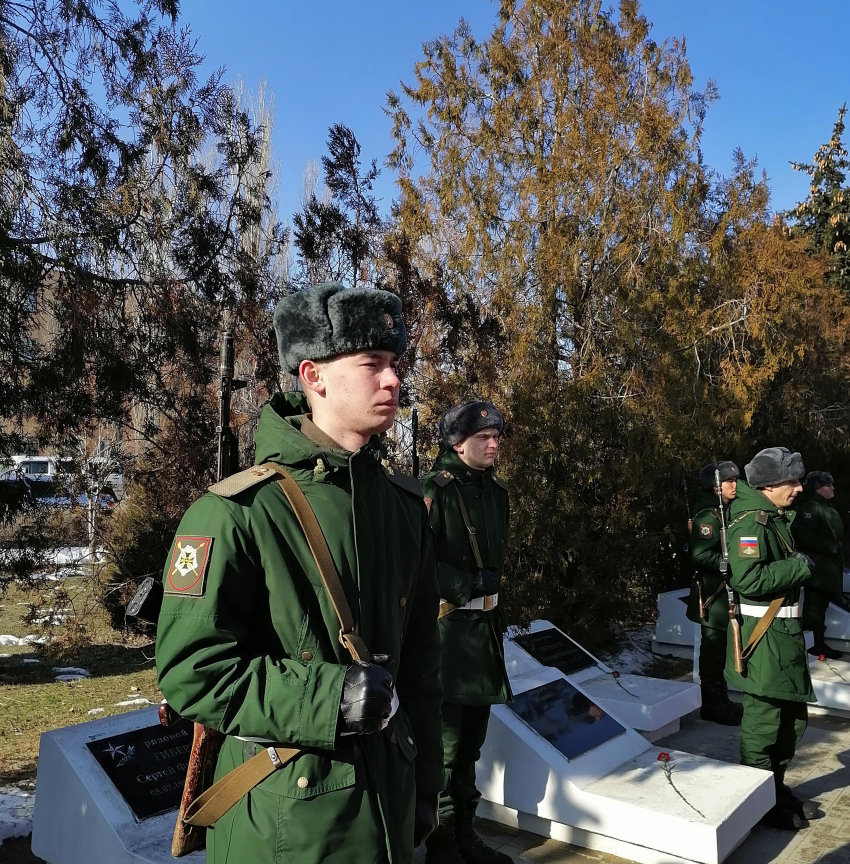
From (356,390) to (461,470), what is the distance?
7.90 ft

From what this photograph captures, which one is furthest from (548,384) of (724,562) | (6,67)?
(6,67)

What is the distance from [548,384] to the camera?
29.6ft

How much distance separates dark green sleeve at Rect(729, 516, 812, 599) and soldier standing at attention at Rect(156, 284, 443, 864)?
9.68ft

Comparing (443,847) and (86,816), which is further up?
(86,816)

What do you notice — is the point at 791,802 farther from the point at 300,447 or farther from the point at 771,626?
the point at 300,447

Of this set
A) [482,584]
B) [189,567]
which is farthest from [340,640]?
[482,584]

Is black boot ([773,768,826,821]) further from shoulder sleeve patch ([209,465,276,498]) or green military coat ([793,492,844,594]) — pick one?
green military coat ([793,492,844,594])

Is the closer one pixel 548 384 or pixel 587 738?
pixel 587 738

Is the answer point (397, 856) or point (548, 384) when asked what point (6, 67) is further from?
point (397, 856)

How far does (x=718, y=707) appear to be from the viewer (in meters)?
7.06

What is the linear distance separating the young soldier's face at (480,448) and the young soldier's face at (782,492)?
67.5 inches

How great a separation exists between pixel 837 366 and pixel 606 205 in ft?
23.0

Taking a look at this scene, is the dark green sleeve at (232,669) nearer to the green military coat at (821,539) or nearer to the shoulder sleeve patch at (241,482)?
the shoulder sleeve patch at (241,482)

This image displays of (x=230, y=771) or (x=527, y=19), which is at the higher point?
(x=527, y=19)
